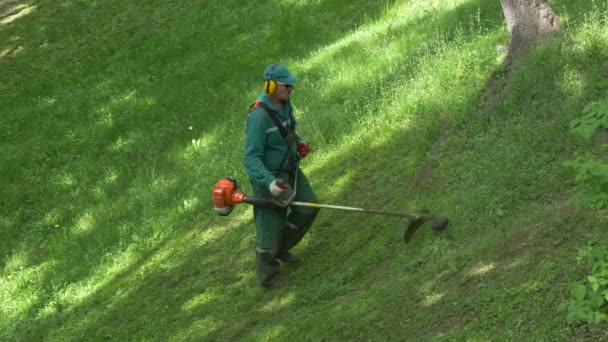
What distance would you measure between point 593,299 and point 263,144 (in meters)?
3.76

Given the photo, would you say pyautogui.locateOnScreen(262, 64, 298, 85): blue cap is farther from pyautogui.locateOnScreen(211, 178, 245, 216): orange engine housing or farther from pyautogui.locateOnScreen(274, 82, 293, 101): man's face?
pyautogui.locateOnScreen(211, 178, 245, 216): orange engine housing

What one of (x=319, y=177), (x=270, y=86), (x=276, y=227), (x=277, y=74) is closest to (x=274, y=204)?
(x=276, y=227)

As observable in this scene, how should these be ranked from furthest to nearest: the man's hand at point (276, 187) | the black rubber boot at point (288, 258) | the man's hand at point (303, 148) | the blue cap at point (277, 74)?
the black rubber boot at point (288, 258)
the man's hand at point (303, 148)
the blue cap at point (277, 74)
the man's hand at point (276, 187)

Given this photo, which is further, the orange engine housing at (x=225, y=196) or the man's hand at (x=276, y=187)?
the orange engine housing at (x=225, y=196)

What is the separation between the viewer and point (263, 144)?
7.88 m

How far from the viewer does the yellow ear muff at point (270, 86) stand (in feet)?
25.4

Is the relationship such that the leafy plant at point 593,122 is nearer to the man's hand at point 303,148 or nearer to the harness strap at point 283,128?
the harness strap at point 283,128

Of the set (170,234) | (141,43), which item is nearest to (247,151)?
(170,234)

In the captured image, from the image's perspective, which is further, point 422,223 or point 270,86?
point 422,223

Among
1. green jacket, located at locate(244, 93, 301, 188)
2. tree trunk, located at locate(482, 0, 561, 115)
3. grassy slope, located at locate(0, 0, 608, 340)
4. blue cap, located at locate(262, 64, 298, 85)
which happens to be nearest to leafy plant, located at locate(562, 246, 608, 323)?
grassy slope, located at locate(0, 0, 608, 340)

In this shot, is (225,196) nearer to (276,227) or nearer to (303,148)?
(276,227)

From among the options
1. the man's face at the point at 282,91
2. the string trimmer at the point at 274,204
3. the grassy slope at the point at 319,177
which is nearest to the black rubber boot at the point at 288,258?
the grassy slope at the point at 319,177

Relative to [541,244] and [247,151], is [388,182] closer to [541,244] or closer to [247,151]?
[247,151]

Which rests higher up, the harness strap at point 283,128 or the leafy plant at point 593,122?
the leafy plant at point 593,122
